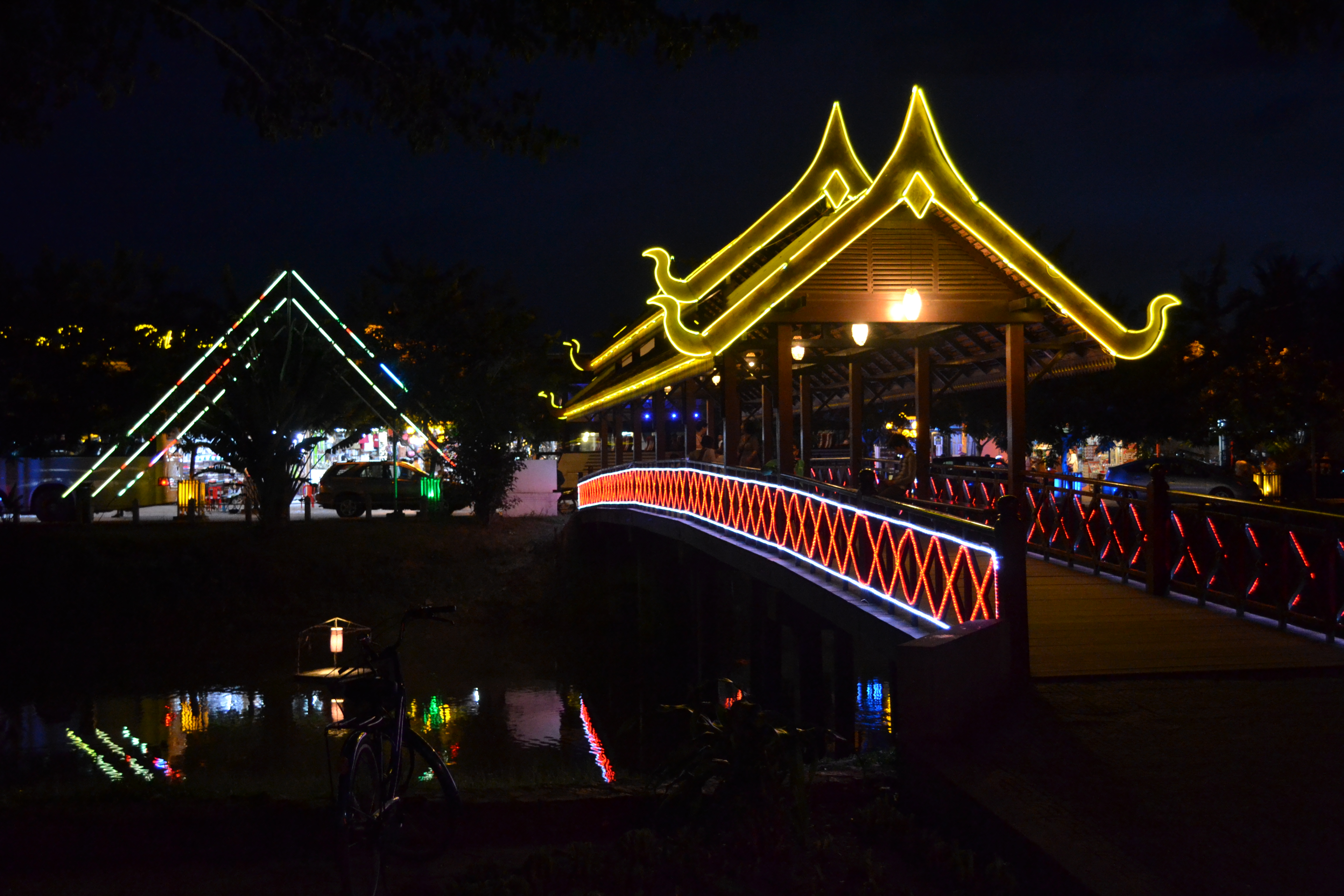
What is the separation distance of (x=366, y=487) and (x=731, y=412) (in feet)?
59.8

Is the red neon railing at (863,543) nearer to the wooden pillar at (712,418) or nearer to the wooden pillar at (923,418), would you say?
the wooden pillar at (923,418)

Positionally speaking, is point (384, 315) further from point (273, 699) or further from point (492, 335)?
point (273, 699)

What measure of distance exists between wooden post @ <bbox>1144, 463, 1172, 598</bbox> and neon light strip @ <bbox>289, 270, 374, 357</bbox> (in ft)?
60.3

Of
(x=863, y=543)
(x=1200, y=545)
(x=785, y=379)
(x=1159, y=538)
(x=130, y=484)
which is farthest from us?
(x=130, y=484)

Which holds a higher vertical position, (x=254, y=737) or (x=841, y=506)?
(x=841, y=506)

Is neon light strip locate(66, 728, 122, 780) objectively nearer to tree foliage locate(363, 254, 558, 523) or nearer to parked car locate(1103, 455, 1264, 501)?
tree foliage locate(363, 254, 558, 523)

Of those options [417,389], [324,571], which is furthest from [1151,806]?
[417,389]

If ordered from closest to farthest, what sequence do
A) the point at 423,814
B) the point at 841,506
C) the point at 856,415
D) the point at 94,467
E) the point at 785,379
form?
the point at 423,814 → the point at 841,506 → the point at 785,379 → the point at 856,415 → the point at 94,467

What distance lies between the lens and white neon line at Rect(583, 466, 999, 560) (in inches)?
313

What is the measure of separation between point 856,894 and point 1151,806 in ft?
4.83

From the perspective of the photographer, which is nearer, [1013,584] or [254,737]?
[1013,584]

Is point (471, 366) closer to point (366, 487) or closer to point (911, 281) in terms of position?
point (366, 487)

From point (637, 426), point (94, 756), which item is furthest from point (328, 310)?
point (94, 756)

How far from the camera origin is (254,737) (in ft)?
49.7
